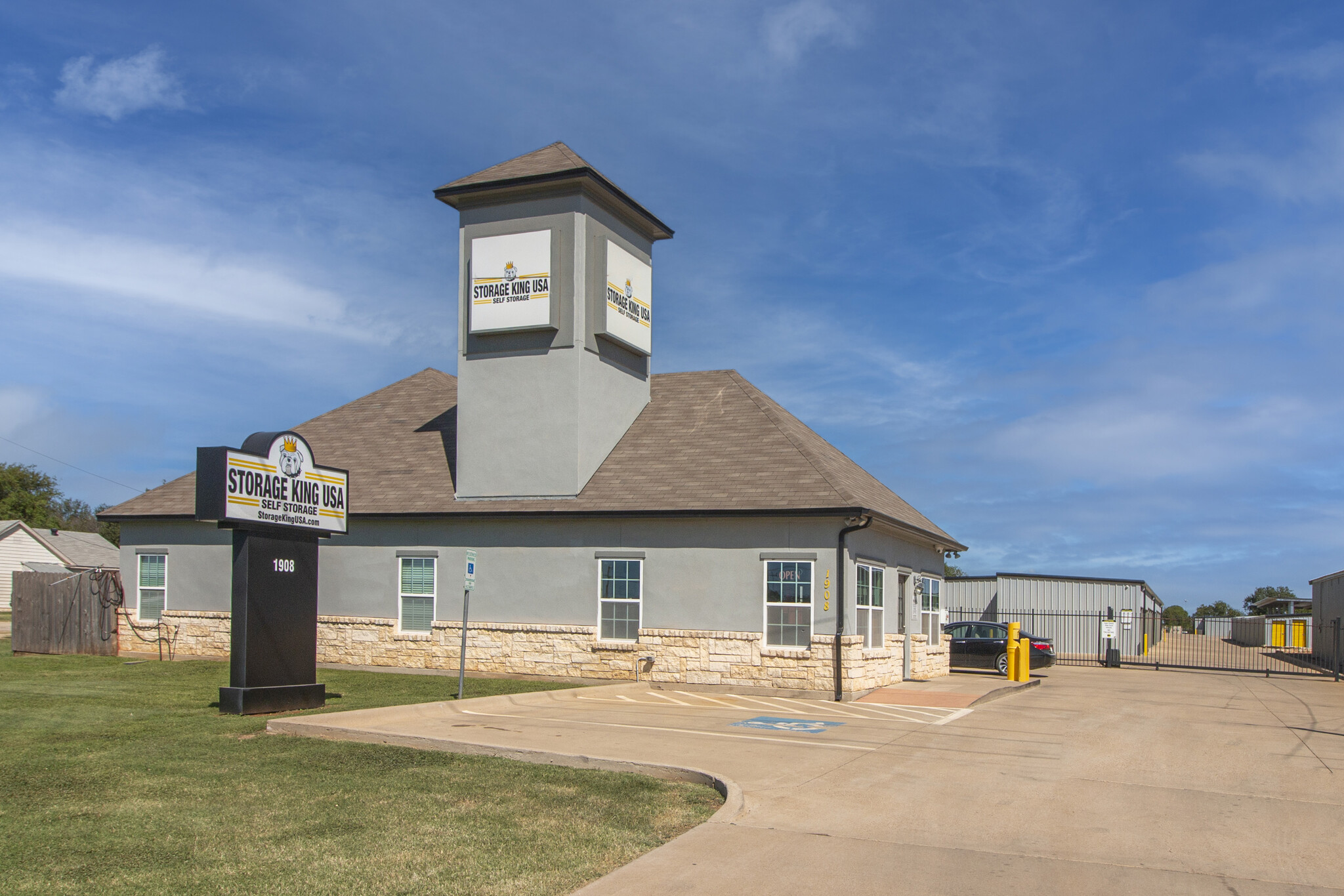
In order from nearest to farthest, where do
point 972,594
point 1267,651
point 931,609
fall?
point 931,609
point 972,594
point 1267,651

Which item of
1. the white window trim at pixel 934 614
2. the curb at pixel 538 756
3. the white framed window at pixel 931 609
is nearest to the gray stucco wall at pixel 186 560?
the curb at pixel 538 756

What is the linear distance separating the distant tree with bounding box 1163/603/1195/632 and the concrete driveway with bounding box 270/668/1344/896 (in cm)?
10625

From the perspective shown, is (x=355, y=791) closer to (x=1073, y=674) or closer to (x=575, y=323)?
(x=575, y=323)

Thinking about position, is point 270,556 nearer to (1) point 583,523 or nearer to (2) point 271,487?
(2) point 271,487

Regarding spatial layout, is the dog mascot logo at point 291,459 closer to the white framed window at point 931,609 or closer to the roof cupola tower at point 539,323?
the roof cupola tower at point 539,323

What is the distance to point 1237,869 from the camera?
749cm

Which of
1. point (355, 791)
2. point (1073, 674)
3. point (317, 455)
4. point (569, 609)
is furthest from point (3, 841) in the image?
point (1073, 674)

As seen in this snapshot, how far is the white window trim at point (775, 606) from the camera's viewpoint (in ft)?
65.5

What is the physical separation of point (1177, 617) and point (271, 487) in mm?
132531

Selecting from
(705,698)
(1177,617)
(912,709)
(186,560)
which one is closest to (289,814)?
(705,698)

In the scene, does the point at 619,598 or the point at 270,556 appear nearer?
the point at 270,556

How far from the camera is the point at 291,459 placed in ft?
53.1

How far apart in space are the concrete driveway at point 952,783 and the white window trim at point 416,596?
5626mm

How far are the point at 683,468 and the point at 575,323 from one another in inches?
155
